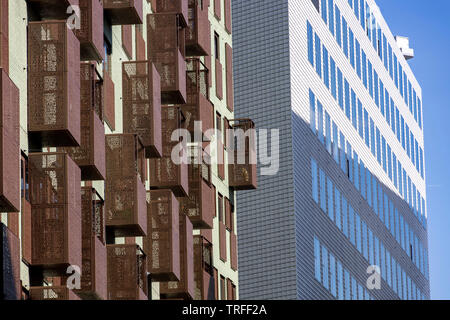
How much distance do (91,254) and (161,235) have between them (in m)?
7.66

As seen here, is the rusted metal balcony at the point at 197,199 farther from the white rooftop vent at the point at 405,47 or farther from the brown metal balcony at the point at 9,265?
the white rooftop vent at the point at 405,47

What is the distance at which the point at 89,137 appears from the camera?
3644 centimetres

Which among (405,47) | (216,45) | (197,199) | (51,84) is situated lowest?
(51,84)

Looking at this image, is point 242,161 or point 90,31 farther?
point 242,161

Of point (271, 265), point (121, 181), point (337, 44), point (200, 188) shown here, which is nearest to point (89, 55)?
point (121, 181)

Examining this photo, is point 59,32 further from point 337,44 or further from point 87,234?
point 337,44

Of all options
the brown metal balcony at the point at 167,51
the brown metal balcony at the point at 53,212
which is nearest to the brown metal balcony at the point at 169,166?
the brown metal balcony at the point at 167,51

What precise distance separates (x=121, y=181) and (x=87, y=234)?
4.27 metres

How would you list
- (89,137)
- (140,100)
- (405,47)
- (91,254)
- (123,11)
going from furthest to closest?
(405,47)
(140,100)
(123,11)
(89,137)
(91,254)

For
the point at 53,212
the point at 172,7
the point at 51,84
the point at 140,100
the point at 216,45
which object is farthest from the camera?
the point at 216,45

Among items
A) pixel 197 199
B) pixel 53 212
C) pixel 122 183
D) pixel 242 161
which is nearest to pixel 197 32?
pixel 197 199

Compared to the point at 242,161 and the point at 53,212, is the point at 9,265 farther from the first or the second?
the point at 242,161

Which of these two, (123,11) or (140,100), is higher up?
(123,11)

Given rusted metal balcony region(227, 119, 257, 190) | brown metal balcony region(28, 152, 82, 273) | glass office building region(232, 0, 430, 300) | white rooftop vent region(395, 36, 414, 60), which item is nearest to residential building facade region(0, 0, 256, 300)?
brown metal balcony region(28, 152, 82, 273)
